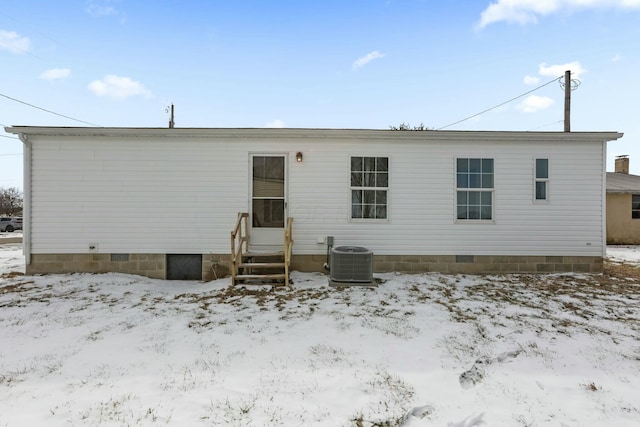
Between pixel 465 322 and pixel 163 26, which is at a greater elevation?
pixel 163 26

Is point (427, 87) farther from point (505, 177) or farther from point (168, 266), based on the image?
point (168, 266)

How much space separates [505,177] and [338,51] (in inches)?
350

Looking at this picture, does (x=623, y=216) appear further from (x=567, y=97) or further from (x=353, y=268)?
(x=353, y=268)

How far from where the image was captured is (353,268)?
19.9 ft

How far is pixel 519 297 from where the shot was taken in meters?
5.25

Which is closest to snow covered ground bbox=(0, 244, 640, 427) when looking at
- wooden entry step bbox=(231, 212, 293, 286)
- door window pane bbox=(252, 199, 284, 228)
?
wooden entry step bbox=(231, 212, 293, 286)

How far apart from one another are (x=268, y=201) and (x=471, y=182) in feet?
15.8

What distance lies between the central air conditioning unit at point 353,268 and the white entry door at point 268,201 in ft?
5.27

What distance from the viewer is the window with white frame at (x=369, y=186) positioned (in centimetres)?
700

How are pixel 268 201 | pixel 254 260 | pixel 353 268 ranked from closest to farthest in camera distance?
pixel 353 268, pixel 254 260, pixel 268 201

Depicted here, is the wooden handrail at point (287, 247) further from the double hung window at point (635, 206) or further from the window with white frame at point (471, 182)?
the double hung window at point (635, 206)

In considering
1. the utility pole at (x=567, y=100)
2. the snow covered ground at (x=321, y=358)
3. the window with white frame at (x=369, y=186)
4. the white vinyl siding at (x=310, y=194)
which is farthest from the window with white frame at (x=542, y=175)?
→ the utility pole at (x=567, y=100)

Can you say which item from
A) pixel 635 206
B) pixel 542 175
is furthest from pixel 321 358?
pixel 635 206

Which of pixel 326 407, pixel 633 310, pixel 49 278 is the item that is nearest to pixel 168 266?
pixel 49 278
